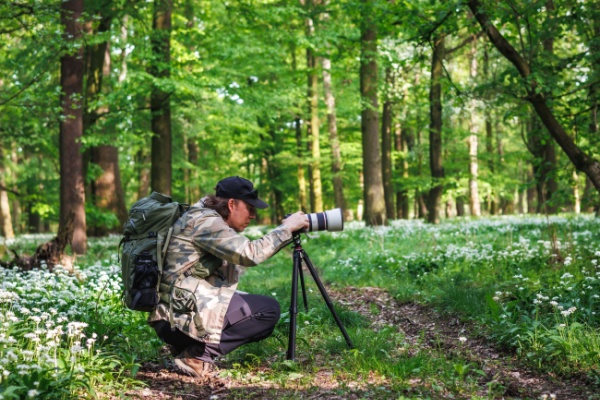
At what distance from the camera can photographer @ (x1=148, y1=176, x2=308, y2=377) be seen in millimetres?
4715

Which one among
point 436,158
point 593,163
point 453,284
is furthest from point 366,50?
point 453,284

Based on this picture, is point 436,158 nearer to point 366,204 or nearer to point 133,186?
point 366,204

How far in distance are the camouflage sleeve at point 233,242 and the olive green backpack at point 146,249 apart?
0.92 ft

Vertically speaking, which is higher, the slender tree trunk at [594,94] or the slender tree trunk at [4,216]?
the slender tree trunk at [594,94]

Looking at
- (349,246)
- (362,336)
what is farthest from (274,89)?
(362,336)

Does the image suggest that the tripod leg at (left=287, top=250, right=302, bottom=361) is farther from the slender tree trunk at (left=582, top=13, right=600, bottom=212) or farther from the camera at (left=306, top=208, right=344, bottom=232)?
the slender tree trunk at (left=582, top=13, right=600, bottom=212)

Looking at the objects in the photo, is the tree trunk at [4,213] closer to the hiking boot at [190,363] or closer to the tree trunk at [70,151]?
the tree trunk at [70,151]

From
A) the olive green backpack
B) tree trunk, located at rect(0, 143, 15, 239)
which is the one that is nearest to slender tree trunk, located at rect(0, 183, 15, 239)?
tree trunk, located at rect(0, 143, 15, 239)

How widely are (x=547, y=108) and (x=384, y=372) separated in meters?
5.69

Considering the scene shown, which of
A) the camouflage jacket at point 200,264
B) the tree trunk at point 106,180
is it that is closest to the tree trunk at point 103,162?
the tree trunk at point 106,180

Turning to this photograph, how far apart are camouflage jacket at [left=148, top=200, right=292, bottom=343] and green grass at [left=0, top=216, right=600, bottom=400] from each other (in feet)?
1.73

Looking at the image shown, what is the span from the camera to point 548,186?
20.6 meters

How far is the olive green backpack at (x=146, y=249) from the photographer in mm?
4660

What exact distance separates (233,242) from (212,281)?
56cm
